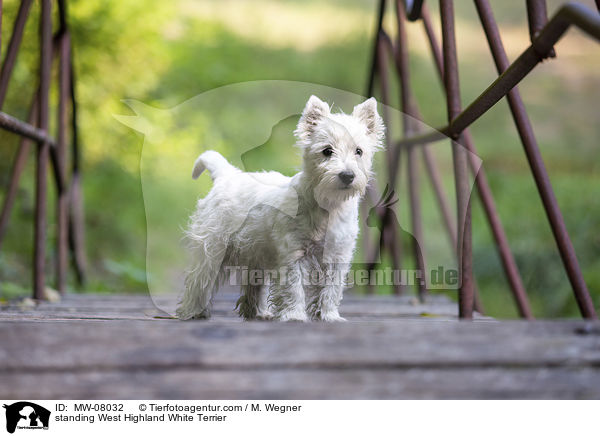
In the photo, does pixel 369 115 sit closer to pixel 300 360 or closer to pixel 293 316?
pixel 293 316

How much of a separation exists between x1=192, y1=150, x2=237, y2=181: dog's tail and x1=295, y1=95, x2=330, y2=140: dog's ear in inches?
12.0

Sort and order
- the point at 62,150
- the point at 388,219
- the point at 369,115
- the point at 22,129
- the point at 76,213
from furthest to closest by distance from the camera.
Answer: the point at 76,213
the point at 62,150
the point at 388,219
the point at 22,129
the point at 369,115

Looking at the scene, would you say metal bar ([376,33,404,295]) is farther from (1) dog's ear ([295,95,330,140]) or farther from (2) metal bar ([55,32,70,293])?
(2) metal bar ([55,32,70,293])

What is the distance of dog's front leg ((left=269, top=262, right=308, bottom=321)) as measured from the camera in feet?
7.50

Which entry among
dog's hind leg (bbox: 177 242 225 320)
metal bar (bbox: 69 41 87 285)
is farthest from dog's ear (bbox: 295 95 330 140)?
metal bar (bbox: 69 41 87 285)

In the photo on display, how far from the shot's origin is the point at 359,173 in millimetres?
2182

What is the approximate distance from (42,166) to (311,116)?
2.16m

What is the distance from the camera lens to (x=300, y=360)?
143 cm

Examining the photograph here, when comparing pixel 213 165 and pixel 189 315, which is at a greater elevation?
pixel 213 165

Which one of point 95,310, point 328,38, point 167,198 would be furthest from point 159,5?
point 167,198

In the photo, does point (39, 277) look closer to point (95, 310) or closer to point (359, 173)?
point (95, 310)

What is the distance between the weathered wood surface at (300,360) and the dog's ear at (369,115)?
0.94 metres

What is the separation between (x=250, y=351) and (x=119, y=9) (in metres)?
6.62

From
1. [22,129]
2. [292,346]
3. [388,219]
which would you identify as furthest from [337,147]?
[22,129]
